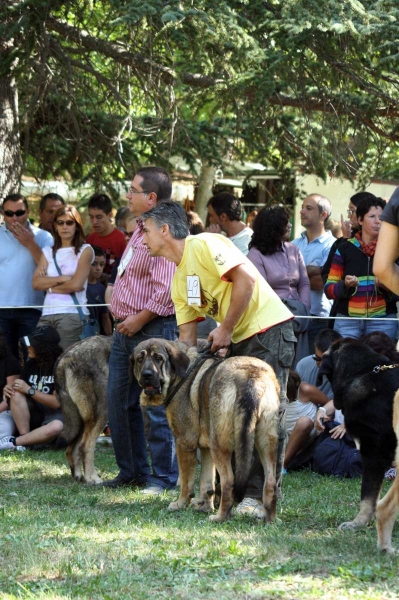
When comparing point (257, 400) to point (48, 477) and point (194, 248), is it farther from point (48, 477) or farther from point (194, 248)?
point (48, 477)

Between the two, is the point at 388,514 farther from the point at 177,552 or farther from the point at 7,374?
the point at 7,374

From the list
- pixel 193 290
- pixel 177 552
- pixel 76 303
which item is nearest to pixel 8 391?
pixel 76 303

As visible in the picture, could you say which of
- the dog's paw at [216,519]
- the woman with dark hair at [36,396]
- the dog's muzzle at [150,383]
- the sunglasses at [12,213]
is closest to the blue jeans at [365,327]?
the dog's muzzle at [150,383]

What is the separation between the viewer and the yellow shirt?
19.3 feet

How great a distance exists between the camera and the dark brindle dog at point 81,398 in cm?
770

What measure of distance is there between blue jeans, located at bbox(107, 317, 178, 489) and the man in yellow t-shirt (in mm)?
760

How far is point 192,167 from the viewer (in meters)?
13.6

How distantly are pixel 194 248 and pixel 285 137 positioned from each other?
22.0 ft

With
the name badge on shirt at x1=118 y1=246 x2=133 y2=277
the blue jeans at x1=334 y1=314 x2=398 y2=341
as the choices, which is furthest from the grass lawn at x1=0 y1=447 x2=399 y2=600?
Result: the blue jeans at x1=334 y1=314 x2=398 y2=341

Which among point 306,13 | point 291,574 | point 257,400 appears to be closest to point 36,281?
point 306,13

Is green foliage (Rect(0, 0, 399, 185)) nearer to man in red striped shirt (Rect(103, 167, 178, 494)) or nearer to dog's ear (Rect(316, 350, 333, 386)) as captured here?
man in red striped shirt (Rect(103, 167, 178, 494))

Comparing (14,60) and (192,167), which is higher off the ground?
(14,60)

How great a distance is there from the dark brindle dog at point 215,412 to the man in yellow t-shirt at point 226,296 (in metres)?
0.26

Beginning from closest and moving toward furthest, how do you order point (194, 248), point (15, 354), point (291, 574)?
1. point (291, 574)
2. point (194, 248)
3. point (15, 354)
